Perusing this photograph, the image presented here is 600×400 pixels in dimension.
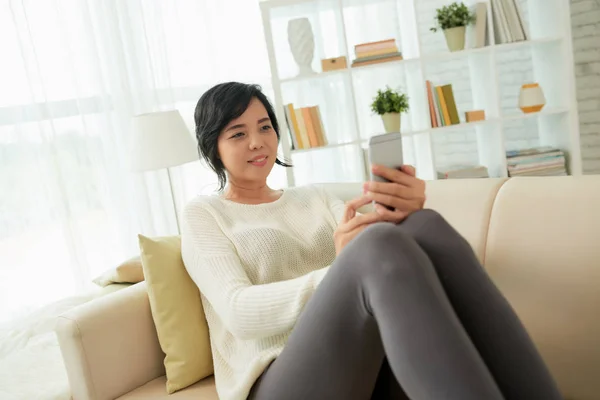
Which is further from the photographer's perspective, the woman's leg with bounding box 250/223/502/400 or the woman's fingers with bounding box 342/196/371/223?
the woman's fingers with bounding box 342/196/371/223

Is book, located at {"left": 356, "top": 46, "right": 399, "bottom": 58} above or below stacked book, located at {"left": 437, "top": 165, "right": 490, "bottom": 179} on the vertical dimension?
above

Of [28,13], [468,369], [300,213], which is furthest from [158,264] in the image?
[28,13]

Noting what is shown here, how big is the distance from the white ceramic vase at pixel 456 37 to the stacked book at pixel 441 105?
0.21 meters

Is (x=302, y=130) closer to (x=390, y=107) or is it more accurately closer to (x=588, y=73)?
(x=390, y=107)

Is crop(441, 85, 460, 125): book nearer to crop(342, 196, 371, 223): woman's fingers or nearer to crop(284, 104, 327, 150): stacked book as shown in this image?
crop(284, 104, 327, 150): stacked book

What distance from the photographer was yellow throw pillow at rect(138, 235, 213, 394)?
1.72m

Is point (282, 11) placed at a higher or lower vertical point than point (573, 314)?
higher

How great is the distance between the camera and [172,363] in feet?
5.65

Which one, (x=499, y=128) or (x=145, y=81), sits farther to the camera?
(x=145, y=81)

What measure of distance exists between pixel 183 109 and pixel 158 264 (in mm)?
2505

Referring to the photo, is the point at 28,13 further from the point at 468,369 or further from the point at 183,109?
the point at 468,369

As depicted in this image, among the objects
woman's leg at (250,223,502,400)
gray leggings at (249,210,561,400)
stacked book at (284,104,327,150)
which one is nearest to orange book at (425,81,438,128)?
stacked book at (284,104,327,150)

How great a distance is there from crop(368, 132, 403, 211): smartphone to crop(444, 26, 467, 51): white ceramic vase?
2.24 meters

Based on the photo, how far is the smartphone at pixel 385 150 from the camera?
1.42 m
